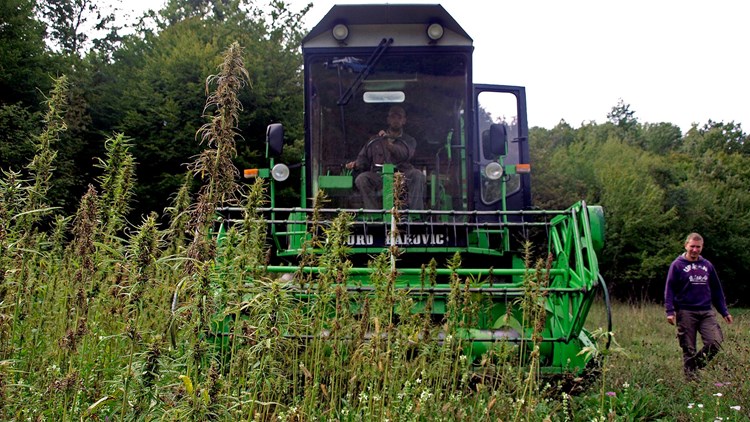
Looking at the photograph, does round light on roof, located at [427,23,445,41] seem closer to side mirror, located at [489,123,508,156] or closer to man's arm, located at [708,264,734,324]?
side mirror, located at [489,123,508,156]

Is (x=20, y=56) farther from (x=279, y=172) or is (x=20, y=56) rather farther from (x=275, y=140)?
(x=279, y=172)

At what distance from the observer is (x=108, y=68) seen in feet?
75.6

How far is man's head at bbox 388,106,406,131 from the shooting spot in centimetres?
702

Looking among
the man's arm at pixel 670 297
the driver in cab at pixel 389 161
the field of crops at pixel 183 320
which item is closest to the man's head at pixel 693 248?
the man's arm at pixel 670 297

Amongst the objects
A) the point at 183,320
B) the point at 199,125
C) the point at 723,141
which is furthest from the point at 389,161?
the point at 723,141

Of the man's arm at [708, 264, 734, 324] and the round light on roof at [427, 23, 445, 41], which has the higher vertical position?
the round light on roof at [427, 23, 445, 41]

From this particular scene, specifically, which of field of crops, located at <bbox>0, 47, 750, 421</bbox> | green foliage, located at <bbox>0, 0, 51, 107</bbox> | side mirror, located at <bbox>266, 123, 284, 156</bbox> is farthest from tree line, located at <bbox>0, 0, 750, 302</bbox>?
field of crops, located at <bbox>0, 47, 750, 421</bbox>

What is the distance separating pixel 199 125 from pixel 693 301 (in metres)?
14.8

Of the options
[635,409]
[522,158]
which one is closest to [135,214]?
[522,158]

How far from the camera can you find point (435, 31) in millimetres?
7035

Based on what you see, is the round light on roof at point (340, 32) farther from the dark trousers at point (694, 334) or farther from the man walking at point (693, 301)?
the dark trousers at point (694, 334)

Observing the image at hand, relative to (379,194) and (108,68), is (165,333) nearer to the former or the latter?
(379,194)

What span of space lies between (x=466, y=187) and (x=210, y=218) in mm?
5085

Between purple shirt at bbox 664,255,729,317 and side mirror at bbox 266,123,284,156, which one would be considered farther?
purple shirt at bbox 664,255,729,317
